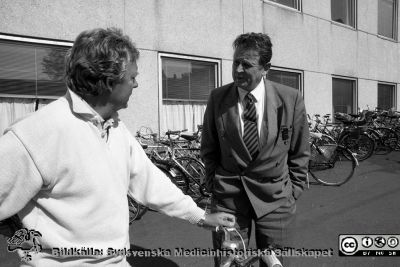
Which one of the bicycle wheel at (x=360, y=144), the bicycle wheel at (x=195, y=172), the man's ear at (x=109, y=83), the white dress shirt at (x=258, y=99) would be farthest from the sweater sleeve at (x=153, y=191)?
the bicycle wheel at (x=360, y=144)

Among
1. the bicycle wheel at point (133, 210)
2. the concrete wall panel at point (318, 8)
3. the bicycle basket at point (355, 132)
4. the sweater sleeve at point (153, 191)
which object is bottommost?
the bicycle wheel at point (133, 210)

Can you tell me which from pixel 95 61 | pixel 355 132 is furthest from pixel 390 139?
pixel 95 61

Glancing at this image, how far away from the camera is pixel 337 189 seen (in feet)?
21.9

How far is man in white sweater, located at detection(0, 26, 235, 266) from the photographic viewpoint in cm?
118

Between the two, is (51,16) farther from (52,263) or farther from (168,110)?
(52,263)

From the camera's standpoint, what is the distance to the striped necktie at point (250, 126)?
87.4 inches

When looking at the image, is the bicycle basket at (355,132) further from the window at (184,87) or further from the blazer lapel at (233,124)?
the blazer lapel at (233,124)

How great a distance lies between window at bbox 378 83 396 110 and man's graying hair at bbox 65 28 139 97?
15005 mm

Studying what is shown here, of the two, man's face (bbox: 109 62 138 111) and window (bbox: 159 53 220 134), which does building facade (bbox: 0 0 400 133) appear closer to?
window (bbox: 159 53 220 134)

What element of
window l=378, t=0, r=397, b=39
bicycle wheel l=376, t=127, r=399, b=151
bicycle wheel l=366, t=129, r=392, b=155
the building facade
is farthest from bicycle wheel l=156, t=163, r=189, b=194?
window l=378, t=0, r=397, b=39

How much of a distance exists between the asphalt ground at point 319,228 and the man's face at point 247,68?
1.36m

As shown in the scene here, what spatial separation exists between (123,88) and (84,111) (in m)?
0.20

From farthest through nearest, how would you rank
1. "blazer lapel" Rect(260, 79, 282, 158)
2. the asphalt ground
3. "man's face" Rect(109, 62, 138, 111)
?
the asphalt ground < "blazer lapel" Rect(260, 79, 282, 158) < "man's face" Rect(109, 62, 138, 111)

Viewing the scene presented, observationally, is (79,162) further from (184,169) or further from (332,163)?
(332,163)
